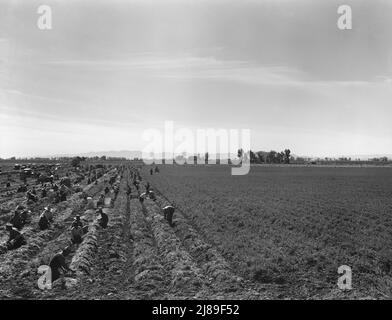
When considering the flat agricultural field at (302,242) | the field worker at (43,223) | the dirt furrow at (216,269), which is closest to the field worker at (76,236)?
the field worker at (43,223)

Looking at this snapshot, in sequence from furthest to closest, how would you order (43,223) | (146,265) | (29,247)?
(43,223), (29,247), (146,265)

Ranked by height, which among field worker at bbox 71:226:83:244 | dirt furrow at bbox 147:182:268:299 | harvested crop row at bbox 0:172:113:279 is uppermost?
field worker at bbox 71:226:83:244

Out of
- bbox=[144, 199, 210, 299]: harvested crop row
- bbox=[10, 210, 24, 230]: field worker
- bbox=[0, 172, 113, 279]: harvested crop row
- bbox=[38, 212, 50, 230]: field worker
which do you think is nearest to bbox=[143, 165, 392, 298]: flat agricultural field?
bbox=[144, 199, 210, 299]: harvested crop row

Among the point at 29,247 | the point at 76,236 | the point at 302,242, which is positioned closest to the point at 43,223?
the point at 76,236

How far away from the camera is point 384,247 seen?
1683 centimetres

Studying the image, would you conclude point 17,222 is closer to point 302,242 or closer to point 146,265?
point 146,265

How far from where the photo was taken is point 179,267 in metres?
14.1

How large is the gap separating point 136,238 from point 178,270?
19.4 ft

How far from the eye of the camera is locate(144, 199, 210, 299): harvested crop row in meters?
11.9

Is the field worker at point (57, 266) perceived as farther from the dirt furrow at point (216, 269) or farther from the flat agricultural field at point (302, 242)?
the flat agricultural field at point (302, 242)

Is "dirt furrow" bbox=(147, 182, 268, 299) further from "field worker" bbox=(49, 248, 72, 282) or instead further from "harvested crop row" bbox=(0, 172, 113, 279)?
"harvested crop row" bbox=(0, 172, 113, 279)
